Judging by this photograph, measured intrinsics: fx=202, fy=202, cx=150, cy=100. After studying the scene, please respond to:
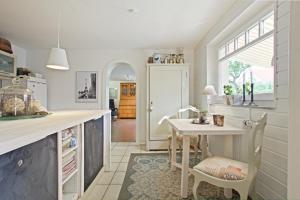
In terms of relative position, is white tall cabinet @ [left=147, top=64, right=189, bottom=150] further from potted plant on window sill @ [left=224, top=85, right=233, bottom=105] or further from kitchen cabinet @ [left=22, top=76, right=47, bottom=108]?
kitchen cabinet @ [left=22, top=76, right=47, bottom=108]

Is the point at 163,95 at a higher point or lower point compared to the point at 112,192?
higher

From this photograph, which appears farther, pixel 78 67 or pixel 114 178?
pixel 78 67

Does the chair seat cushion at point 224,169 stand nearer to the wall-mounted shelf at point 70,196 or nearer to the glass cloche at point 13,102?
the wall-mounted shelf at point 70,196

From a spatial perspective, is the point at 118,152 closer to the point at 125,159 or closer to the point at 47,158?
the point at 125,159

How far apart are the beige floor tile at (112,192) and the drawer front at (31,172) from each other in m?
0.97

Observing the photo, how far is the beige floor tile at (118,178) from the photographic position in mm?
2645

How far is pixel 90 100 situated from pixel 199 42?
2951mm

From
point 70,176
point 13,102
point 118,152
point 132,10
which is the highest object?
point 132,10

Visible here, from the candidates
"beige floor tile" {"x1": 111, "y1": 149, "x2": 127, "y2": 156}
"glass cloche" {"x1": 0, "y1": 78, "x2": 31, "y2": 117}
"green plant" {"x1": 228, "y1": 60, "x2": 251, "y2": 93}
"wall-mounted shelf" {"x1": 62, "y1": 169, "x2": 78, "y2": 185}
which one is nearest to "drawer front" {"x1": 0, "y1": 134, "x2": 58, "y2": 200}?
"wall-mounted shelf" {"x1": 62, "y1": 169, "x2": 78, "y2": 185}

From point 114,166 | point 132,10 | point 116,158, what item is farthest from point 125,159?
point 132,10

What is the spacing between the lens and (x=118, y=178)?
278 centimetres

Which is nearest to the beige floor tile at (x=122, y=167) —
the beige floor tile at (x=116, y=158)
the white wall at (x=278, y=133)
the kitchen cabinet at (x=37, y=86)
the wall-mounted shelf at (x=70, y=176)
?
the beige floor tile at (x=116, y=158)

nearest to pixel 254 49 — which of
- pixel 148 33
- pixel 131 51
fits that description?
pixel 148 33

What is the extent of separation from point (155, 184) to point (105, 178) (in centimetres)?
72
